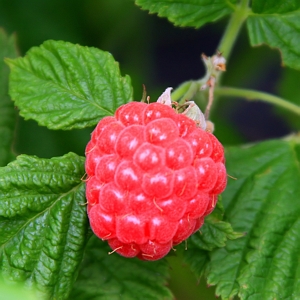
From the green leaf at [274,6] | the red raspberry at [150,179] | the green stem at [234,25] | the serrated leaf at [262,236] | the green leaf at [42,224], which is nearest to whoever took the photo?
the red raspberry at [150,179]

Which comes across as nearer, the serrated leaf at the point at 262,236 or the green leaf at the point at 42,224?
the green leaf at the point at 42,224

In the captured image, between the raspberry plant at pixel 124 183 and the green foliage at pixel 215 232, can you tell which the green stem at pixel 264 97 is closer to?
the raspberry plant at pixel 124 183

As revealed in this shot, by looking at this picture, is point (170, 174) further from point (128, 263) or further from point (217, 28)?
point (217, 28)

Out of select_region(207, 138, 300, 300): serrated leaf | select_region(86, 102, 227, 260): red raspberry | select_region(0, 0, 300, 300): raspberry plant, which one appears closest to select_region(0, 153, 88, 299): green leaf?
select_region(0, 0, 300, 300): raspberry plant

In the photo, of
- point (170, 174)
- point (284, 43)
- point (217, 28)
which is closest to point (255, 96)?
point (284, 43)

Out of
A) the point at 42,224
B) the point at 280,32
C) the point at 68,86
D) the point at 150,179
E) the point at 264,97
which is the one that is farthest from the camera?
the point at 264,97

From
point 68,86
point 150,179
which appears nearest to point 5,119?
point 68,86

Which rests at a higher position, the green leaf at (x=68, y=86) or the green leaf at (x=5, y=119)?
the green leaf at (x=68, y=86)

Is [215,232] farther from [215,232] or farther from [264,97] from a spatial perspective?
[264,97]

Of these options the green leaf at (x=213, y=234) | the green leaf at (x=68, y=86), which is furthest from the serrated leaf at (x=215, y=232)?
the green leaf at (x=68, y=86)
